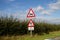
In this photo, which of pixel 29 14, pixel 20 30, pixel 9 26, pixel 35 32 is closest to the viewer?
pixel 29 14

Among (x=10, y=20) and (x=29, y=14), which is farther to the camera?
(x=10, y=20)

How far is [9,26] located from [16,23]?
4.23 feet

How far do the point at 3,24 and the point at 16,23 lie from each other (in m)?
2.35

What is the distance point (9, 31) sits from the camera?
21.9 metres

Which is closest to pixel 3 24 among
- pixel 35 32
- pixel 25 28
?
pixel 25 28

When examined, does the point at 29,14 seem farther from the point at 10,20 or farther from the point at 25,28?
the point at 25,28

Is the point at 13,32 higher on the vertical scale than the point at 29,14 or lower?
lower

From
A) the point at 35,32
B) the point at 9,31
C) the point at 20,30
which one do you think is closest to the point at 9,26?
the point at 9,31

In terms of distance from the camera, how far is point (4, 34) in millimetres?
21156

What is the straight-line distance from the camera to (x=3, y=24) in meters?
20.9

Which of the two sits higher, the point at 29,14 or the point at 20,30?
the point at 29,14

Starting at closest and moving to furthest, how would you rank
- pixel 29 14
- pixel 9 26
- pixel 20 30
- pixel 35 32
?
pixel 29 14, pixel 9 26, pixel 20 30, pixel 35 32

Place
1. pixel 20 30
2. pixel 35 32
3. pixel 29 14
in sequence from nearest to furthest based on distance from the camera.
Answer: pixel 29 14, pixel 20 30, pixel 35 32

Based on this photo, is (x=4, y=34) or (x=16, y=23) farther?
(x=16, y=23)
